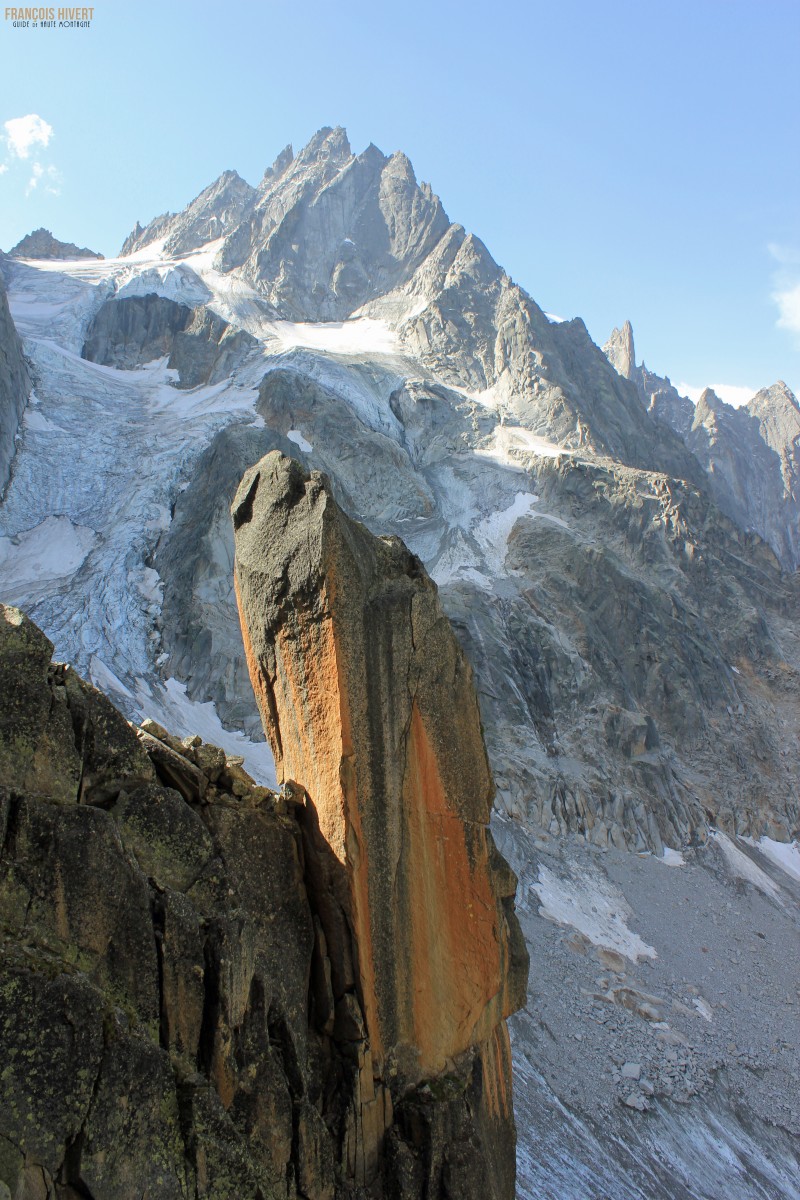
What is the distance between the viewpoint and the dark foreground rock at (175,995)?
5230 mm

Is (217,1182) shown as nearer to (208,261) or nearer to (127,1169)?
(127,1169)

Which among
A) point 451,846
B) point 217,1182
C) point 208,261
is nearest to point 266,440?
point 451,846

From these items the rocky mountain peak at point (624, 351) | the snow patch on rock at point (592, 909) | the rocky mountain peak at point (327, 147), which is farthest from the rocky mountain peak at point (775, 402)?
the snow patch on rock at point (592, 909)

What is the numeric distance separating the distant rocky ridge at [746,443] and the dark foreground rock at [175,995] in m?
121

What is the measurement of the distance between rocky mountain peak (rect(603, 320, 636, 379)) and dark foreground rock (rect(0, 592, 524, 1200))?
150403mm

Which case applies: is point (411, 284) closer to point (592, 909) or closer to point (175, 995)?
point (592, 909)

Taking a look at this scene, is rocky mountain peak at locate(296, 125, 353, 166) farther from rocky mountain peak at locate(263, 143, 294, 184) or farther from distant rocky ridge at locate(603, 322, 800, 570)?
distant rocky ridge at locate(603, 322, 800, 570)

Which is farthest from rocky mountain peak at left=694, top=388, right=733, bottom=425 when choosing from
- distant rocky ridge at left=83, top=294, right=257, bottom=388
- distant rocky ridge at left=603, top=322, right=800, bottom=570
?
distant rocky ridge at left=83, top=294, right=257, bottom=388

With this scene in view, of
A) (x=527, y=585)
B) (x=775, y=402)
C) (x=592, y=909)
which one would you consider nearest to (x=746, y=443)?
(x=775, y=402)

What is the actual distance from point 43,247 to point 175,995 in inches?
5120

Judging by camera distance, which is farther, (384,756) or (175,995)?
(384,756)

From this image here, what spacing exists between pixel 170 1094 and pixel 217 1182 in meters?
0.68

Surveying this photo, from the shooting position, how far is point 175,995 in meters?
6.34

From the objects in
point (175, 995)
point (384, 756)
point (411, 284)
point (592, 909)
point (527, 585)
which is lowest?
point (592, 909)
